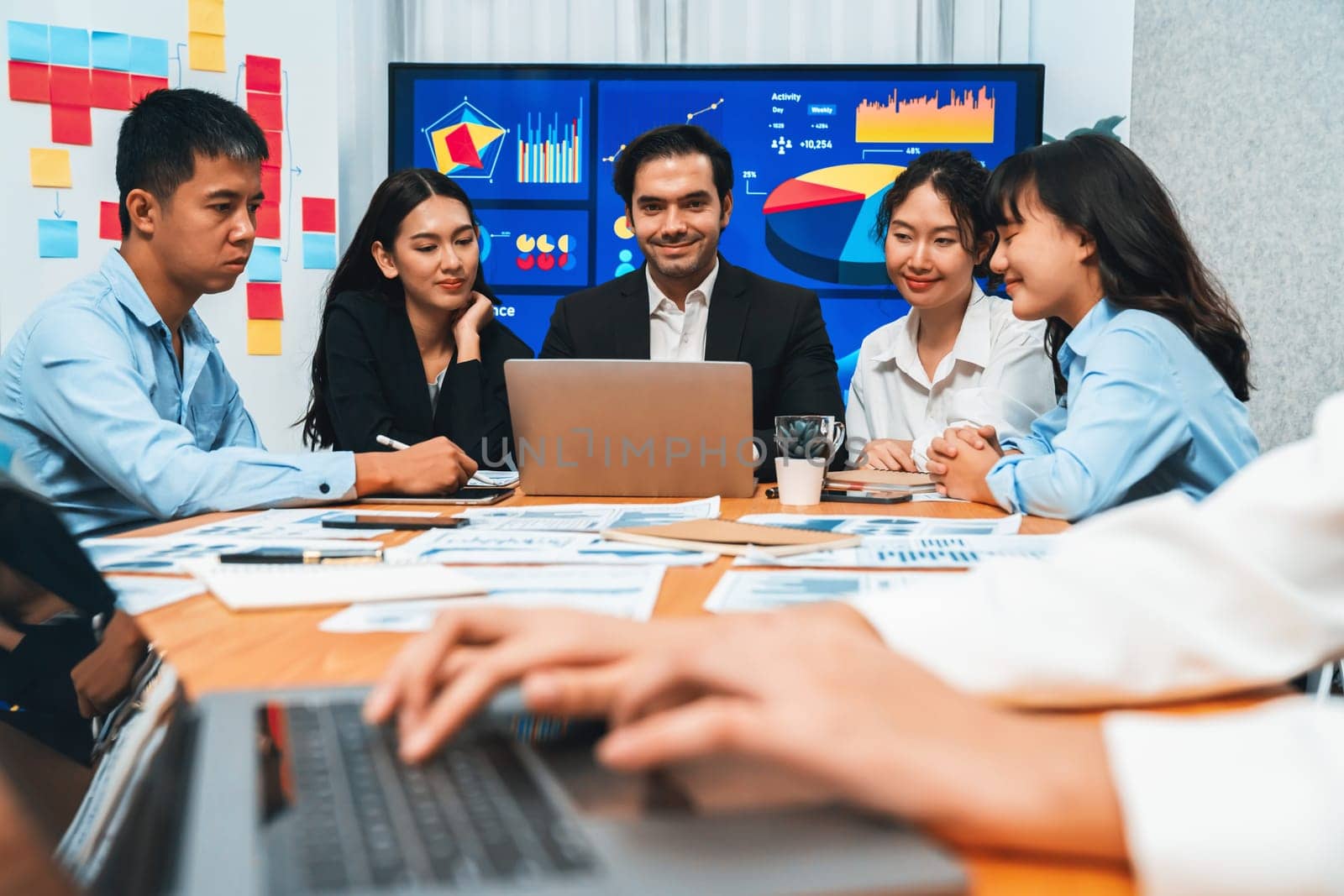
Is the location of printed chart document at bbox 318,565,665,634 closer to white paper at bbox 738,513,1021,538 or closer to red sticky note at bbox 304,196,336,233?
white paper at bbox 738,513,1021,538

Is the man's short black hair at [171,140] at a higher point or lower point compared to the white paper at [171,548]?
higher

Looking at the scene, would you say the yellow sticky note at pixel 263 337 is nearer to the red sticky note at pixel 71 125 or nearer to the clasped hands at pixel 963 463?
the red sticky note at pixel 71 125

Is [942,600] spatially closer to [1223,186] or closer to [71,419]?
[71,419]

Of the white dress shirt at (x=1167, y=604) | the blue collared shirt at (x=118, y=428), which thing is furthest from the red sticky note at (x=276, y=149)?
the white dress shirt at (x=1167, y=604)

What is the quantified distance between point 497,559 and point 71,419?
3.24 ft

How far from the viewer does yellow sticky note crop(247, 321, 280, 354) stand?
3.13m

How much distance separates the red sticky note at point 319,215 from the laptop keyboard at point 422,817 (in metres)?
2.95

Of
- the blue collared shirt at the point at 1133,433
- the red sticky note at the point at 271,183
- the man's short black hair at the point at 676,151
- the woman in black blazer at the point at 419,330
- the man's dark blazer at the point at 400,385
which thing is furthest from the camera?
the red sticky note at the point at 271,183

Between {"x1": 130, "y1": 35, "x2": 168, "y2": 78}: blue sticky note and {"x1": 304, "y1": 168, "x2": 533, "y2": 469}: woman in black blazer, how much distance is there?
812mm

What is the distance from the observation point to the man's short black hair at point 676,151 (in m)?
2.71

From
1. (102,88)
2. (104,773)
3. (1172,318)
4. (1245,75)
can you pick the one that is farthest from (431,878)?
(1245,75)

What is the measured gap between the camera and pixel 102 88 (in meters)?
2.88

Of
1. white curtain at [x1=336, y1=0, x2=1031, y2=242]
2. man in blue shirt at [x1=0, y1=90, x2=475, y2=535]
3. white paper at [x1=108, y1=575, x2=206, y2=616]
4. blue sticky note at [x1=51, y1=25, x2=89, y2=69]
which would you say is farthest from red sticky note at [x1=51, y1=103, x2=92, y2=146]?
white paper at [x1=108, y1=575, x2=206, y2=616]

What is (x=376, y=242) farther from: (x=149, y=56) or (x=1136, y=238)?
(x=1136, y=238)
